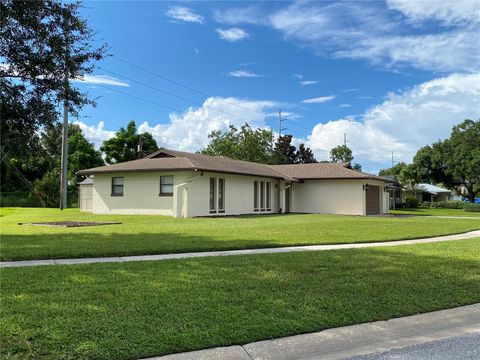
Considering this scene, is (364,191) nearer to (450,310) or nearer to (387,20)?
(387,20)

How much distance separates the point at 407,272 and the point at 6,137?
989 centimetres

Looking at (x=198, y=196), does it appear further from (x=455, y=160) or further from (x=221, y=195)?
(x=455, y=160)

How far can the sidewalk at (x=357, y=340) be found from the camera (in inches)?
181

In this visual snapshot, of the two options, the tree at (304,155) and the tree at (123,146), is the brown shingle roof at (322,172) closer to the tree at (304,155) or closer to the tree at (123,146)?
the tree at (123,146)

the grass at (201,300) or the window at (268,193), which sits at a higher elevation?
the window at (268,193)

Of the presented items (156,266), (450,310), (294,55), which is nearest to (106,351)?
(156,266)

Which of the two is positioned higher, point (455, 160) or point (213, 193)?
point (455, 160)

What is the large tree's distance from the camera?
176ft

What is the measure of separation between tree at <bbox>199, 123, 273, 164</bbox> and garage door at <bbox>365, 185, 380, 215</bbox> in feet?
69.8

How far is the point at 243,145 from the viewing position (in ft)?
177

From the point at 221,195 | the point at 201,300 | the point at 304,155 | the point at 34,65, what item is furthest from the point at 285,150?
the point at 201,300

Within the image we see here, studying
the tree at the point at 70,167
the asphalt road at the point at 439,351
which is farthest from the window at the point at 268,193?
the asphalt road at the point at 439,351

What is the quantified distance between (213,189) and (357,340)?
20.9 m

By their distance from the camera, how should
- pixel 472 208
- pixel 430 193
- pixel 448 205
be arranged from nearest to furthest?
pixel 472 208 → pixel 448 205 → pixel 430 193
